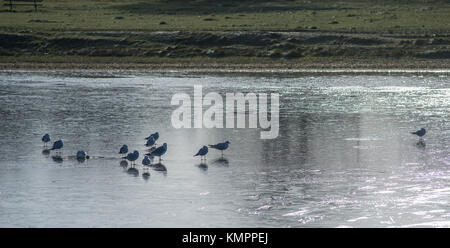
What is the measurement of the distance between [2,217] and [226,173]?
5.46 metres

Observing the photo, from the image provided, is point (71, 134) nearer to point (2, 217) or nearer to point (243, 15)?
point (2, 217)

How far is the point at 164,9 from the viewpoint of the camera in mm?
83812

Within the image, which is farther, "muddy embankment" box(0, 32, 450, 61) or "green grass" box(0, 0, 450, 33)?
"green grass" box(0, 0, 450, 33)

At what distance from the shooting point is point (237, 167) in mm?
18812

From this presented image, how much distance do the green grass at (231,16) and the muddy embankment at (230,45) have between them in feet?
17.4

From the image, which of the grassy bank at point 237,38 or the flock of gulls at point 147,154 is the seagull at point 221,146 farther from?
the grassy bank at point 237,38

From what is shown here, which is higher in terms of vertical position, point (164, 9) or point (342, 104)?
point (164, 9)

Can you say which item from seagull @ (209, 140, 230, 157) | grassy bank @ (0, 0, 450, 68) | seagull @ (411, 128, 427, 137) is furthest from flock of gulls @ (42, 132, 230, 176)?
grassy bank @ (0, 0, 450, 68)

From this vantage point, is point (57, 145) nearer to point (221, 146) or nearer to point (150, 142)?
point (150, 142)

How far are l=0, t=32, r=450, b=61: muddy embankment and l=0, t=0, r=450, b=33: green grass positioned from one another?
17.4ft

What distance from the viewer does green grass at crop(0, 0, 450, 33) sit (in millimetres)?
62566

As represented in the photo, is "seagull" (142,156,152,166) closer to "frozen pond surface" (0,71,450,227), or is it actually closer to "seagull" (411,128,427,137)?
"frozen pond surface" (0,71,450,227)

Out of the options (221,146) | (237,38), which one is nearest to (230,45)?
(237,38)
